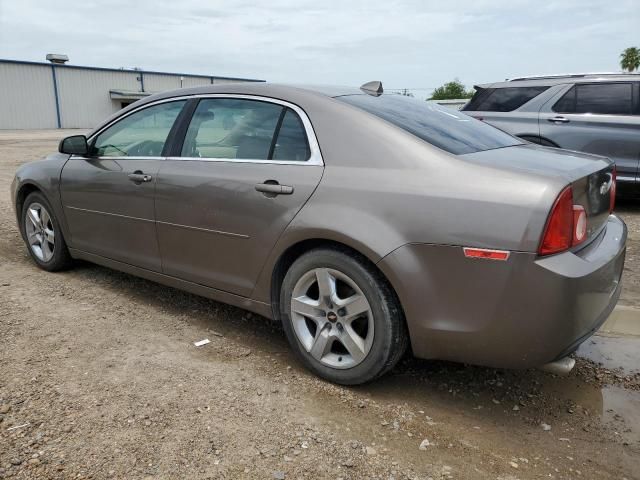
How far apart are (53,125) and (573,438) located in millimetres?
39168

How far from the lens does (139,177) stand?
3.70 meters

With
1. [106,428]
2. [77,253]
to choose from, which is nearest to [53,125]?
[77,253]

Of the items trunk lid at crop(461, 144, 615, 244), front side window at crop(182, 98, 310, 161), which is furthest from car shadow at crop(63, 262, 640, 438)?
front side window at crop(182, 98, 310, 161)

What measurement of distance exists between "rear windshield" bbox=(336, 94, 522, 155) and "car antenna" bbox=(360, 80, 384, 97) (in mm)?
63

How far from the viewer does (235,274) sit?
328cm

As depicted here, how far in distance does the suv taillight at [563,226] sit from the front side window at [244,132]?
4.23 ft

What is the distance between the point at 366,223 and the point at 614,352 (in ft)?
6.35

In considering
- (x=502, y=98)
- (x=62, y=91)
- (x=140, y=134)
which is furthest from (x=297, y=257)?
(x=62, y=91)

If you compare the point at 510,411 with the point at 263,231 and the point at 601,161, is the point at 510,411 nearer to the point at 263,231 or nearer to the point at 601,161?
the point at 601,161

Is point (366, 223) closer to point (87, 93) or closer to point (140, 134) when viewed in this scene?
point (140, 134)

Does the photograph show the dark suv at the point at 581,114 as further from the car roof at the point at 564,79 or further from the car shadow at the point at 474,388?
the car shadow at the point at 474,388

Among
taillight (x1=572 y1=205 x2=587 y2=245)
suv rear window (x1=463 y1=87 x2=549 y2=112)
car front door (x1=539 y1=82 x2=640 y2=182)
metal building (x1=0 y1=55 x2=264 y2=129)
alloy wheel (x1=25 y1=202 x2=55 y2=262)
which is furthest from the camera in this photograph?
metal building (x1=0 y1=55 x2=264 y2=129)

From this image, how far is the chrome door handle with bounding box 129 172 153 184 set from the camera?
3658 millimetres

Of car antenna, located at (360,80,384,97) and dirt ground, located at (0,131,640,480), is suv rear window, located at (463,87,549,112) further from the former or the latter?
dirt ground, located at (0,131,640,480)
